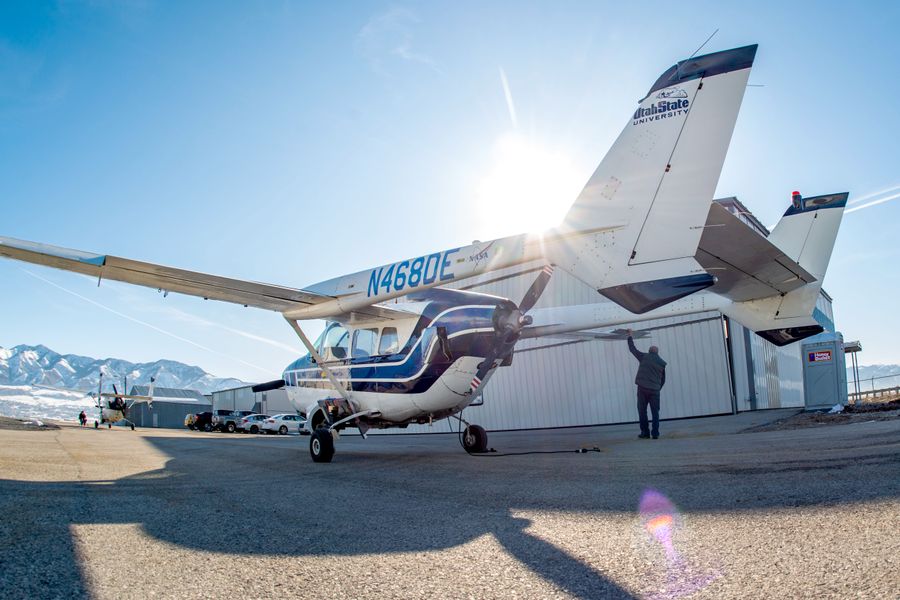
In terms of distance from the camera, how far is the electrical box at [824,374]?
1519 cm

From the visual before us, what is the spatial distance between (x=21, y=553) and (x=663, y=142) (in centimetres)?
707

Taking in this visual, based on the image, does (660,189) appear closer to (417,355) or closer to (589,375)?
(417,355)

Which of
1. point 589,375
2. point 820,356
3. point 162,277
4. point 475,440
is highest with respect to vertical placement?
point 162,277

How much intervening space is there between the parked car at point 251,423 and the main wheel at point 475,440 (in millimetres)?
34214

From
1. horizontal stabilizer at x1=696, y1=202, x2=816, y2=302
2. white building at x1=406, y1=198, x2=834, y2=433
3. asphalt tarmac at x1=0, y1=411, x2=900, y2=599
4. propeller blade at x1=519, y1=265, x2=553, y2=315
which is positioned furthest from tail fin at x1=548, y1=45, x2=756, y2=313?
white building at x1=406, y1=198, x2=834, y2=433

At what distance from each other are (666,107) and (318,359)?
7107 mm

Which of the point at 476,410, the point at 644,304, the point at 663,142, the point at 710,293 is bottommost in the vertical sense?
the point at 476,410

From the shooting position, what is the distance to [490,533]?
338 centimetres

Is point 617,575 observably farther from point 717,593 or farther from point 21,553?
point 21,553

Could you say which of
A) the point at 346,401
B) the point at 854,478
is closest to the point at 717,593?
the point at 854,478

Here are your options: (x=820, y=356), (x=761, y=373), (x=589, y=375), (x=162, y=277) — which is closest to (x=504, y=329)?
(x=162, y=277)

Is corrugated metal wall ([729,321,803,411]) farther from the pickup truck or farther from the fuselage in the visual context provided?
the pickup truck

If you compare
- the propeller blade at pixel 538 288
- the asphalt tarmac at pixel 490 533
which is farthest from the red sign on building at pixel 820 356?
the propeller blade at pixel 538 288

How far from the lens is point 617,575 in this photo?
2438 millimetres
